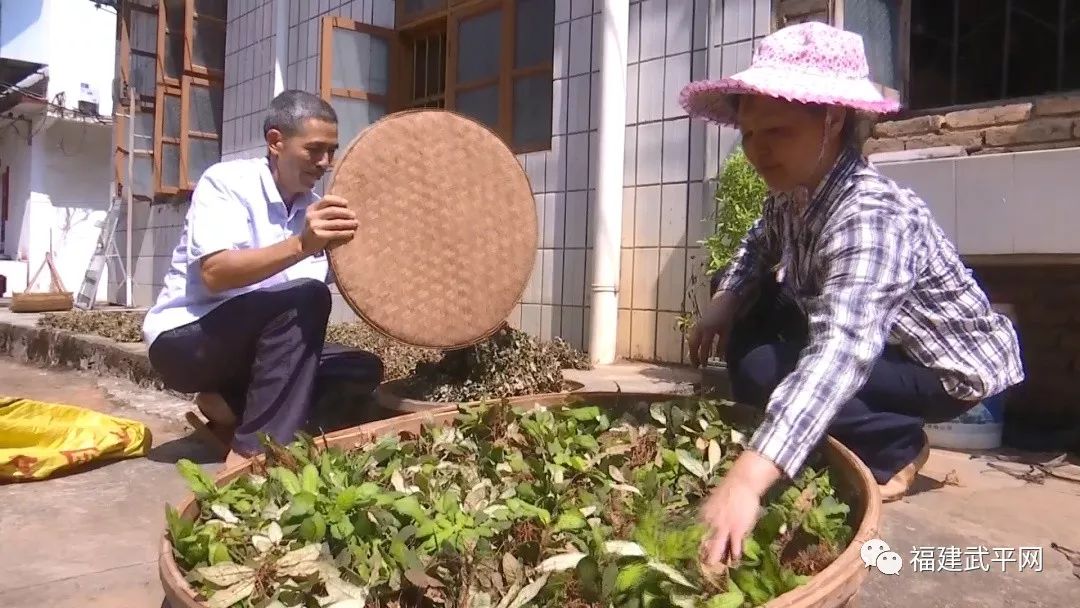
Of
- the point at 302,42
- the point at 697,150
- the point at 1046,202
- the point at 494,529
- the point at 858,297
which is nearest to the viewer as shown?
the point at 494,529

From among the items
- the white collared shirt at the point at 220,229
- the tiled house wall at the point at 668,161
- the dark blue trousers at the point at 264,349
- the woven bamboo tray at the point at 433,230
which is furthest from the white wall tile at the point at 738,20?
the dark blue trousers at the point at 264,349

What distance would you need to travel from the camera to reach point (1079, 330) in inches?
122

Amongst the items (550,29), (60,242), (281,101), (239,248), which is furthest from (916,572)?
(60,242)

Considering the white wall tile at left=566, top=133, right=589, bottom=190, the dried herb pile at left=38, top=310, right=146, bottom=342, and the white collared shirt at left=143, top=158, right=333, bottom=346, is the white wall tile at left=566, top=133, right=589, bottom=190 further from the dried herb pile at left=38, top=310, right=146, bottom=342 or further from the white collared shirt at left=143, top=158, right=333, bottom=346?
the dried herb pile at left=38, top=310, right=146, bottom=342

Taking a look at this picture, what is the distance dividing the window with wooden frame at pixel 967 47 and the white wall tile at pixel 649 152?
3.63 ft

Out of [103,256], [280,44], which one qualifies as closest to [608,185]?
[280,44]

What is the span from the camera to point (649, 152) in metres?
4.14

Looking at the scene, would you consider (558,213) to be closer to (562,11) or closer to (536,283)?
(536,283)

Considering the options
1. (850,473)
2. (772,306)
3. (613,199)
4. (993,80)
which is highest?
(993,80)

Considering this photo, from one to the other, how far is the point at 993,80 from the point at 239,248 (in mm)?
3112

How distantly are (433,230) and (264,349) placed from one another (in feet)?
2.00

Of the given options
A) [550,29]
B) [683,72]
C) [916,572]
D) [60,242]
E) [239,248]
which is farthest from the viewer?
[60,242]

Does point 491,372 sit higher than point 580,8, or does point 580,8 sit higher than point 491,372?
point 580,8

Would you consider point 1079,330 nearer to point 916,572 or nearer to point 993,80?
point 993,80
